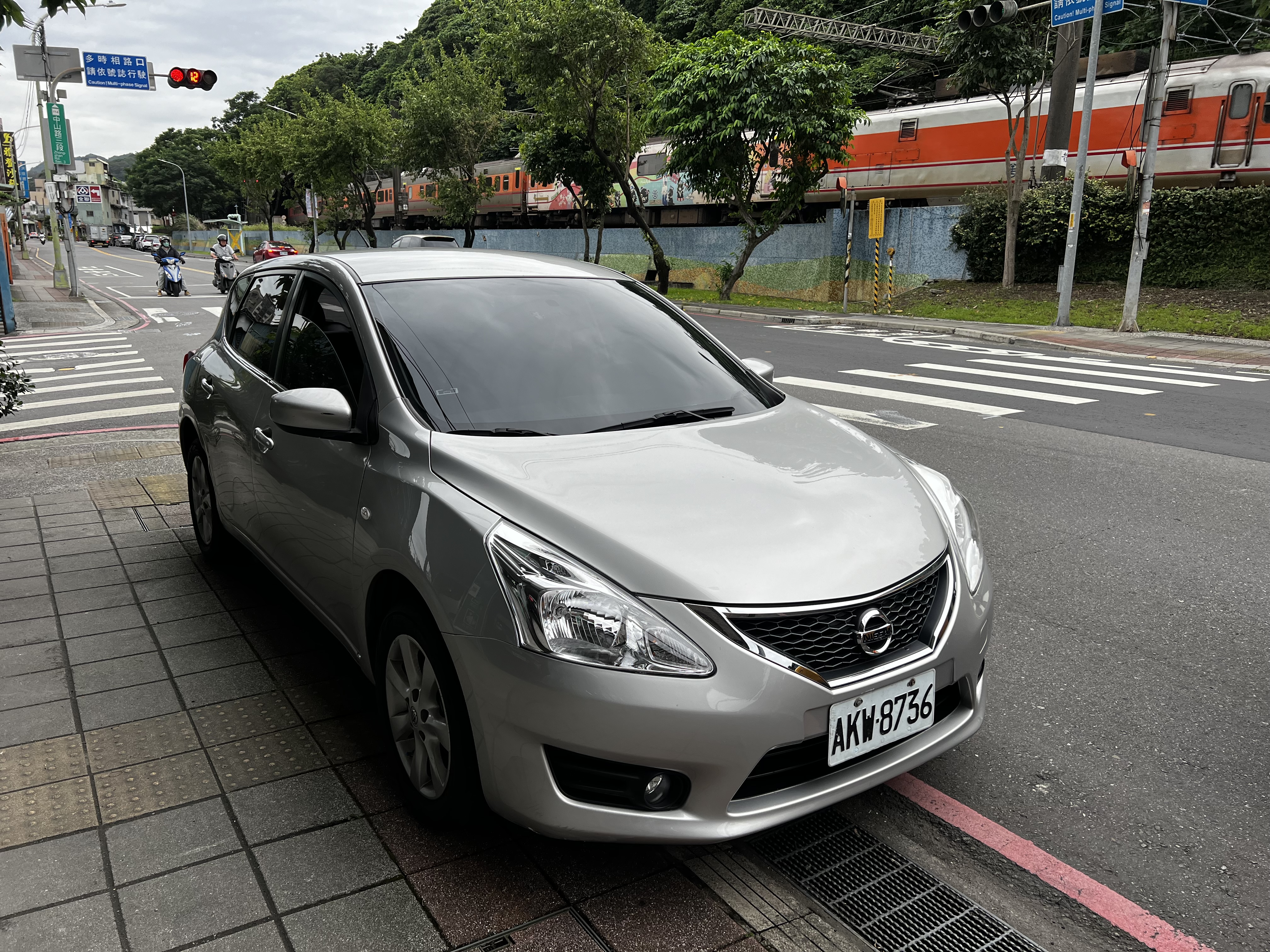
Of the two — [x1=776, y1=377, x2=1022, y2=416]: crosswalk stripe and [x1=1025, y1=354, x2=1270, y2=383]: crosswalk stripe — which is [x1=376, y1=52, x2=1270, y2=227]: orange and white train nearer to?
[x1=1025, y1=354, x2=1270, y2=383]: crosswalk stripe

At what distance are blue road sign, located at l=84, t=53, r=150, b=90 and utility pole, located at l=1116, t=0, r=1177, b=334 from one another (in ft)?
77.3

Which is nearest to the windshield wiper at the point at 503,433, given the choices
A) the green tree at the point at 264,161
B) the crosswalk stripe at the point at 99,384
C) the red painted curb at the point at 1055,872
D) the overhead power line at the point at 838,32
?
the red painted curb at the point at 1055,872

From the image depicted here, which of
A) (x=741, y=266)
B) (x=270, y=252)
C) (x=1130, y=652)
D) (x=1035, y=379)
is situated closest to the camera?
(x=1130, y=652)

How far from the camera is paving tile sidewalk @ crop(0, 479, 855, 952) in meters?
2.35

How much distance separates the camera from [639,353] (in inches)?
140

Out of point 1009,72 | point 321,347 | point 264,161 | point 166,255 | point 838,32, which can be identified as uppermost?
point 838,32

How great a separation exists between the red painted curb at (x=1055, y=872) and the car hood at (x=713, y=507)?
83 cm

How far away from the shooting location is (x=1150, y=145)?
16609 millimetres

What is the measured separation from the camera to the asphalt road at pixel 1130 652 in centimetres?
272

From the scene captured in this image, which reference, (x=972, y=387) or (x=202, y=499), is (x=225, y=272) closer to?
(x=972, y=387)

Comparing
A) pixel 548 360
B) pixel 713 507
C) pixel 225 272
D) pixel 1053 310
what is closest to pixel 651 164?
pixel 225 272

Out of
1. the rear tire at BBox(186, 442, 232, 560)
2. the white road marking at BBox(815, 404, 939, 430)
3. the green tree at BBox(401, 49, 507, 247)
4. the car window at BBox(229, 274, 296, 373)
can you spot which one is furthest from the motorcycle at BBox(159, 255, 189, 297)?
the car window at BBox(229, 274, 296, 373)

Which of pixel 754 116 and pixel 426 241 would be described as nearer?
pixel 426 241

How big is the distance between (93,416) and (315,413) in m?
8.06
